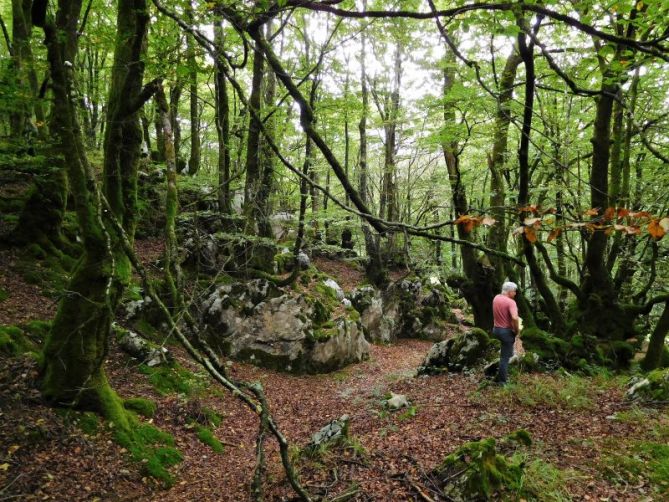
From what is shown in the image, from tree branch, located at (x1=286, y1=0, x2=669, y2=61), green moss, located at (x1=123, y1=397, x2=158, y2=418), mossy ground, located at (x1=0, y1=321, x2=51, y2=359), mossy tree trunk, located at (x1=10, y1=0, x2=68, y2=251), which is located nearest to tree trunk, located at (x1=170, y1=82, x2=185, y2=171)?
mossy tree trunk, located at (x1=10, y1=0, x2=68, y2=251)

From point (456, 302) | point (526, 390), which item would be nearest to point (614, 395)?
point (526, 390)

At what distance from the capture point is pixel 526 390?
22.0 ft

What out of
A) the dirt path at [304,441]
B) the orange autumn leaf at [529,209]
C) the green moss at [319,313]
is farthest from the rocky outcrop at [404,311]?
the orange autumn leaf at [529,209]

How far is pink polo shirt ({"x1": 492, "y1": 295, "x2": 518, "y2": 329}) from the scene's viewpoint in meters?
7.38

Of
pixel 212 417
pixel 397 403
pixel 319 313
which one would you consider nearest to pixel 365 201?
pixel 319 313

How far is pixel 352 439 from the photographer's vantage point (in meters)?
5.45

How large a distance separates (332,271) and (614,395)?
41.7 feet

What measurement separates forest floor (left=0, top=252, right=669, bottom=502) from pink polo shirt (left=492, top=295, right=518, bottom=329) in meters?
1.10

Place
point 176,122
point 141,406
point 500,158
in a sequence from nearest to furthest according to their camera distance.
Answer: point 141,406, point 500,158, point 176,122

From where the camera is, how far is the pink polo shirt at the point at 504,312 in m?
7.38

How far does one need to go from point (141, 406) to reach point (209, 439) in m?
1.21

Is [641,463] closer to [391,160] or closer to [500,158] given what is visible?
[500,158]

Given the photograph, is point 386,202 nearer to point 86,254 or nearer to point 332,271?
point 332,271

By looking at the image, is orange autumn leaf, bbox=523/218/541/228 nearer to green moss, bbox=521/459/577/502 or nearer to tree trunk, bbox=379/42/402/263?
green moss, bbox=521/459/577/502
